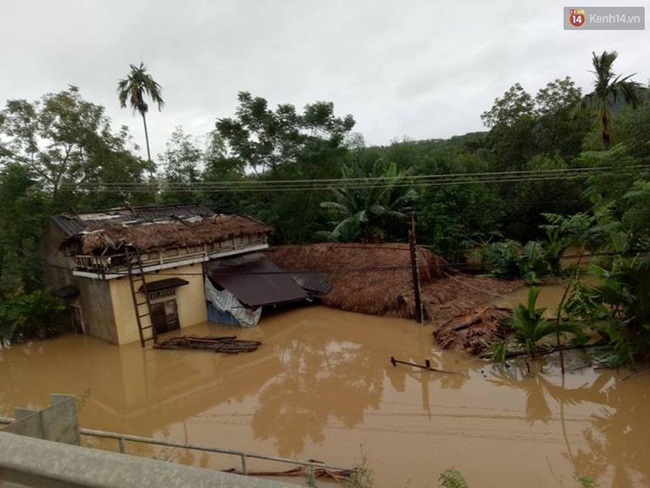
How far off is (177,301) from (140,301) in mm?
1338

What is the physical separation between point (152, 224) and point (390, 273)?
862cm

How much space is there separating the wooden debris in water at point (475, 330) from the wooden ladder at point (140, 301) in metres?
8.77

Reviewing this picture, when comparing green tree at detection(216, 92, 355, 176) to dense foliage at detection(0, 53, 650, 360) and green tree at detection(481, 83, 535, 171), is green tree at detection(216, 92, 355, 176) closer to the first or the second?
dense foliage at detection(0, 53, 650, 360)

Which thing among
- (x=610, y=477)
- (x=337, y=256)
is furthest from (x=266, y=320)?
(x=610, y=477)

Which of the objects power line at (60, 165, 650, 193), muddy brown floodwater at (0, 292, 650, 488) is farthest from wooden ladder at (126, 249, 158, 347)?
power line at (60, 165, 650, 193)

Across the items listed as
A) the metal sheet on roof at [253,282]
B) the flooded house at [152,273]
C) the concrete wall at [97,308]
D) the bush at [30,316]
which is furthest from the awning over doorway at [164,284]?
the bush at [30,316]

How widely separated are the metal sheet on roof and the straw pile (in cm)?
105

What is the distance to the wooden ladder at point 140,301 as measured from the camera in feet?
46.4

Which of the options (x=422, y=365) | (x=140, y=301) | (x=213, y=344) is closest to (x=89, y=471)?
(x=422, y=365)

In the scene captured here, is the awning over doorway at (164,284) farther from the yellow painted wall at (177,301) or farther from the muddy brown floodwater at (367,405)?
the muddy brown floodwater at (367,405)

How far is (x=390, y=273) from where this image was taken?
16297 millimetres

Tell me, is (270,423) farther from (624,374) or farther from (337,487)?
(624,374)

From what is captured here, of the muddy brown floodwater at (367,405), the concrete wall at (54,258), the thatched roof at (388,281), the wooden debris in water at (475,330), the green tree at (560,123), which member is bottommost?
the muddy brown floodwater at (367,405)

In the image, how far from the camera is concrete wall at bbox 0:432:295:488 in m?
1.22
